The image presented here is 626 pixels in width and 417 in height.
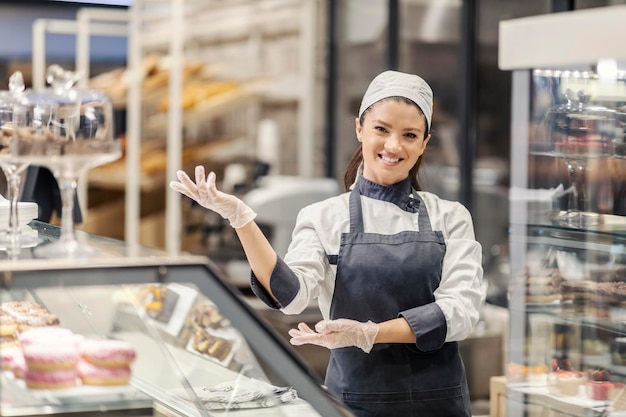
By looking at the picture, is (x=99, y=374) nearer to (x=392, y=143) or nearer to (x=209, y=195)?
(x=209, y=195)

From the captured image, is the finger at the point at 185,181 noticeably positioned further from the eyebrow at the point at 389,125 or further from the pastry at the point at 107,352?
the eyebrow at the point at 389,125

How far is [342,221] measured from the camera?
2.46 meters

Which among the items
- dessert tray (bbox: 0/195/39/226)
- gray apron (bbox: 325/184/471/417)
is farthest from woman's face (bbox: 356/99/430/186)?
dessert tray (bbox: 0/195/39/226)

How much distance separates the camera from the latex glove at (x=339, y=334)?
221 centimetres

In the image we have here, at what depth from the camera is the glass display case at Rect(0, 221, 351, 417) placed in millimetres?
1657

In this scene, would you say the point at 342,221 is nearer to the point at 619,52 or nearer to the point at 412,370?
the point at 412,370

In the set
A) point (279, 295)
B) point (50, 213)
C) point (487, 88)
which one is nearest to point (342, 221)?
point (279, 295)

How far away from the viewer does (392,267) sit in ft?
7.87

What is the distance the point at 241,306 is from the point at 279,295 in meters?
0.59

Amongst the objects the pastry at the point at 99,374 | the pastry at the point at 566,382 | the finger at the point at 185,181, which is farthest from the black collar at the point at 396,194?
the pastry at the point at 99,374

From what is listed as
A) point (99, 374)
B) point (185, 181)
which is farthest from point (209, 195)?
point (99, 374)

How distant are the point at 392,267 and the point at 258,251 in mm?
343

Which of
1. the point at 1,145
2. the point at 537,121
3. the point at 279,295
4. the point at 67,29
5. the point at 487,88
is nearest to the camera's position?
the point at 1,145

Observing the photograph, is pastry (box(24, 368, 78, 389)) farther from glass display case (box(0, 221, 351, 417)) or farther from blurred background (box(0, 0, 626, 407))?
blurred background (box(0, 0, 626, 407))
